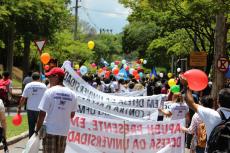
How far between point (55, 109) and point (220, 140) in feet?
11.3

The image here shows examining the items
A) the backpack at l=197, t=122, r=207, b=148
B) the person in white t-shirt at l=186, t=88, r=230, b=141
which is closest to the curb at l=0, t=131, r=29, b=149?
the backpack at l=197, t=122, r=207, b=148

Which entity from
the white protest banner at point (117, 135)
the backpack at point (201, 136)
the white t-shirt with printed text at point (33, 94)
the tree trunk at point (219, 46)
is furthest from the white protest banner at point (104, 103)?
the tree trunk at point (219, 46)

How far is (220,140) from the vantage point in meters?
5.96

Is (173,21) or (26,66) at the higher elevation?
(173,21)

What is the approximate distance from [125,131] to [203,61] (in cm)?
1816

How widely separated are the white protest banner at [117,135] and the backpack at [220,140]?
13.6 ft

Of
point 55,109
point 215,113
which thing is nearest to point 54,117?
point 55,109

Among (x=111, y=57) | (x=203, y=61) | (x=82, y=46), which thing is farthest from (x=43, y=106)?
(x=111, y=57)

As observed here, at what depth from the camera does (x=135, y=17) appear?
3347 centimetres

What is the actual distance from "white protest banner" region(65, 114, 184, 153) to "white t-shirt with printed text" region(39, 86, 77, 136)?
161cm

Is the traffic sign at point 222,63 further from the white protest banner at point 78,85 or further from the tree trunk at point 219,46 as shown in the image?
the white protest banner at point 78,85

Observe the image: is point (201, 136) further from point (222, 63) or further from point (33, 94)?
point (222, 63)

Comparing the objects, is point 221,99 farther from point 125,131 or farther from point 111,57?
point 111,57

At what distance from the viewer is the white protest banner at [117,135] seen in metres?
10.2
